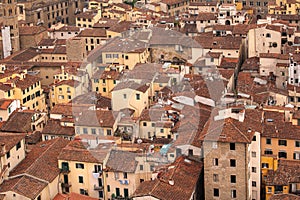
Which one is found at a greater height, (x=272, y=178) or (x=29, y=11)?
(x=29, y=11)

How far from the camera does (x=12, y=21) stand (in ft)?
155

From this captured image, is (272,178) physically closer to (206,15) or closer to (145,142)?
(145,142)

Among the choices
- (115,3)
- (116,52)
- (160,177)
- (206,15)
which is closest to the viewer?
(160,177)

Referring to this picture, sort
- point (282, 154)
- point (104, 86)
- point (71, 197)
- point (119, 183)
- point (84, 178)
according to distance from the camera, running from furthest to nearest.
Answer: point (104, 86) → point (282, 154) → point (84, 178) → point (119, 183) → point (71, 197)

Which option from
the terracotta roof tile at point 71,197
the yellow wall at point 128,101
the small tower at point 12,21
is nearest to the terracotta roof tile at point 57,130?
the yellow wall at point 128,101

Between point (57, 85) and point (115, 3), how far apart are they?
22.8 meters

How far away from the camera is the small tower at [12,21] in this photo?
155ft

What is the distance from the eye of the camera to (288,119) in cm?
2827

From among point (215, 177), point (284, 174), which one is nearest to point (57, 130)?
point (215, 177)

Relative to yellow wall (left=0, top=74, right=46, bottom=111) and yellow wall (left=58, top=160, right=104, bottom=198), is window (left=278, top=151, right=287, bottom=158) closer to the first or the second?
yellow wall (left=58, top=160, right=104, bottom=198)

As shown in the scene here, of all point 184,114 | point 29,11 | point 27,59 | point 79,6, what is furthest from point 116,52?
point 79,6

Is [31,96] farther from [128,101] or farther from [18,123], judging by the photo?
[128,101]

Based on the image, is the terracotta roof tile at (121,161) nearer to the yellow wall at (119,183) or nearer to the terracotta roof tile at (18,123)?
the yellow wall at (119,183)

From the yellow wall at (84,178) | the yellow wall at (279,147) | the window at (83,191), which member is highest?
the yellow wall at (279,147)
